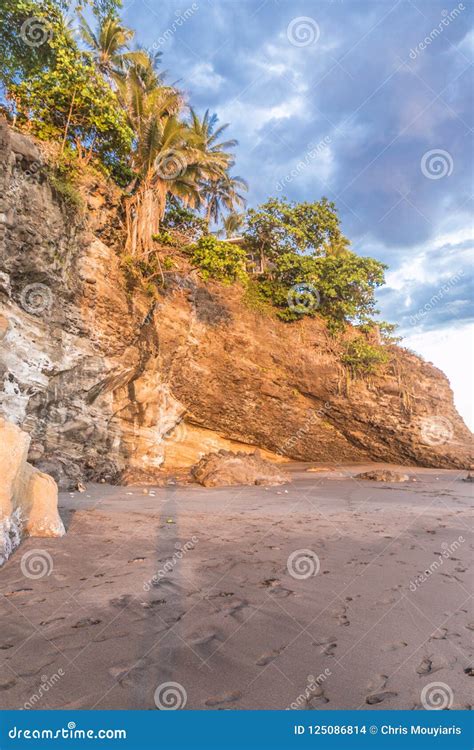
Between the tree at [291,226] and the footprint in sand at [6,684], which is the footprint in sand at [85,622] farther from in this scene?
the tree at [291,226]

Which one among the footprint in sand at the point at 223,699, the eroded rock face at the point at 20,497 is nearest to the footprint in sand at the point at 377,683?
the footprint in sand at the point at 223,699

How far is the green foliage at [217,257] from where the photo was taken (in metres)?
15.3

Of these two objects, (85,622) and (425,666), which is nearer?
(425,666)

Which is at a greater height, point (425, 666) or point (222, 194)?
point (222, 194)

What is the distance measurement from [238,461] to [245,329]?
6833 mm

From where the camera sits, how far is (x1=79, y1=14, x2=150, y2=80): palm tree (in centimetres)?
1921

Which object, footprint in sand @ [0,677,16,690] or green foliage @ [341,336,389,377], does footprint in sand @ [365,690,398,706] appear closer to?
footprint in sand @ [0,677,16,690]

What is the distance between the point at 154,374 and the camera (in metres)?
14.8

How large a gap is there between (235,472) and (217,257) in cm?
882

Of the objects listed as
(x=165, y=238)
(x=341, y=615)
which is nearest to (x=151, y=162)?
(x=165, y=238)

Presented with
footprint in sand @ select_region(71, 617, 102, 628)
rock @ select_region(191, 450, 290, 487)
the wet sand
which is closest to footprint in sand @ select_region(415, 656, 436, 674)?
the wet sand

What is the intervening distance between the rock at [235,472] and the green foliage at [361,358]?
23.4 feet

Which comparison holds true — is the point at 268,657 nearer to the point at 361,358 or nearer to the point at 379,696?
the point at 379,696

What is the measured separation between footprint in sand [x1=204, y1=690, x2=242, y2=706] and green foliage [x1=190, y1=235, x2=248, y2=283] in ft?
48.3
